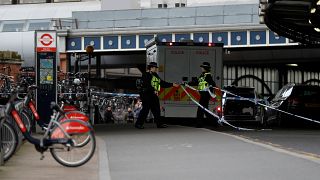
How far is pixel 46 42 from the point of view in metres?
15.7

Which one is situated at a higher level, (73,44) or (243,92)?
(73,44)

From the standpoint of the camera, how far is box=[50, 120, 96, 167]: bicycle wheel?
9.69 m

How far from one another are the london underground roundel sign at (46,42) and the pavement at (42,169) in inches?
197

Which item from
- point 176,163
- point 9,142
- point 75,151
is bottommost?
point 176,163

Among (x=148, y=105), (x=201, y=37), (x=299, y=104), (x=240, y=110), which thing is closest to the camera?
(x=148, y=105)

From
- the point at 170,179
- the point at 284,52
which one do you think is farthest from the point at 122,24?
the point at 170,179

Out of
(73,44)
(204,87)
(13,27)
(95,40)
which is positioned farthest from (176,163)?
(13,27)

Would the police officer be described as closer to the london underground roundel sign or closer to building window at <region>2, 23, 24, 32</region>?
the london underground roundel sign

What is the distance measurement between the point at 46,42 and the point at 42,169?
6519 mm

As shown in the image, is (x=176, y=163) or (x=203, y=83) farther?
(x=203, y=83)

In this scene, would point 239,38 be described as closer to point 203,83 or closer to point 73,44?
point 73,44

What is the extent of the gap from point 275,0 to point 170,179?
463 inches

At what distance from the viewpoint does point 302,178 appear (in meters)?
8.88

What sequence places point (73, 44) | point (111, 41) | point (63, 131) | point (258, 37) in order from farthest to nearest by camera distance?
1. point (73, 44)
2. point (111, 41)
3. point (258, 37)
4. point (63, 131)
